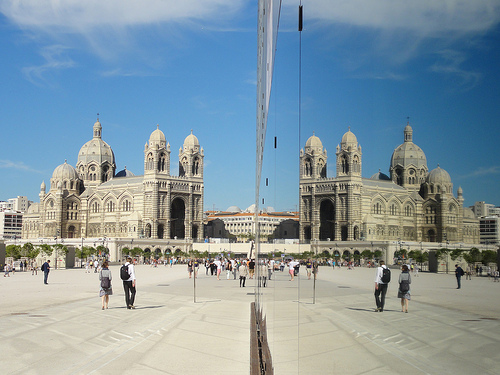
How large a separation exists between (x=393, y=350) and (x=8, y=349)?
753 cm

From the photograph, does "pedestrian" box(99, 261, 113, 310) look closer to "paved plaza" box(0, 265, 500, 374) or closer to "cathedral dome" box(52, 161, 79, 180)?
"paved plaza" box(0, 265, 500, 374)

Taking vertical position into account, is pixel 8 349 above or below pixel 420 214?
below

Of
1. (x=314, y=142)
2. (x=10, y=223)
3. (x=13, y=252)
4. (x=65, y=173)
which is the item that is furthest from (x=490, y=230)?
(x=10, y=223)

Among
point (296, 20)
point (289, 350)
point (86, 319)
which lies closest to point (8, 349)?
point (86, 319)

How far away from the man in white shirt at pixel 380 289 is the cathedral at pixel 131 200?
86.5 meters

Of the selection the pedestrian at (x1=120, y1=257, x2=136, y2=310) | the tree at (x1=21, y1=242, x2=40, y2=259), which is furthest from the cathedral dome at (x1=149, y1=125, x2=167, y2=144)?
the pedestrian at (x1=120, y1=257, x2=136, y2=310)

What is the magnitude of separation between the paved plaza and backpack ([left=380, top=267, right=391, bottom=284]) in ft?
0.22

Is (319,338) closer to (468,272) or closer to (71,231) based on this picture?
(468,272)

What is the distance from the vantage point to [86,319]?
11703mm

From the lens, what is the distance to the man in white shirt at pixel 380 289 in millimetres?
1754

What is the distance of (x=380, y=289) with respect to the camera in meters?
1.84

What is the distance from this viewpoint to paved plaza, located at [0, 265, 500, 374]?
1.37 meters

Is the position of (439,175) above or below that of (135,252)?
above

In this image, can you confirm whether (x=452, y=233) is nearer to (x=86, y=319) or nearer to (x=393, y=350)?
(x=393, y=350)
